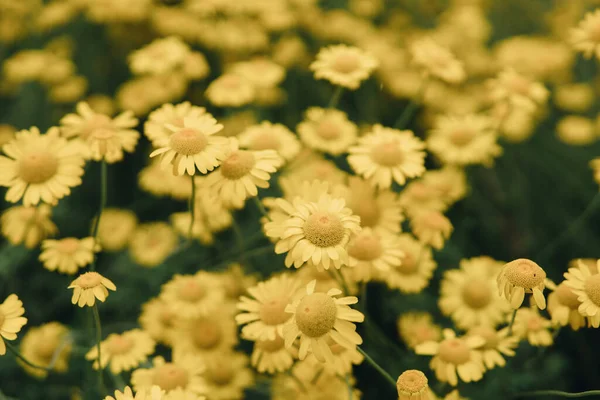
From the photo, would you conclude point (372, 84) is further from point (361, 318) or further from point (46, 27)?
point (361, 318)

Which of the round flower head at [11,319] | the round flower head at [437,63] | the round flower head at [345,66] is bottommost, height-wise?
the round flower head at [11,319]

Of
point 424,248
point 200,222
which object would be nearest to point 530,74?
point 424,248

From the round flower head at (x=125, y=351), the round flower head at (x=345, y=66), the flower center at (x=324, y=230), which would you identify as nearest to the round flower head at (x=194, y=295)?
the round flower head at (x=125, y=351)

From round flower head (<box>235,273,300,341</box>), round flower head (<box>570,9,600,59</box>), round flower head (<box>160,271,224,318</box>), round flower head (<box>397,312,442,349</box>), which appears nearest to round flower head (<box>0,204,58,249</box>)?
round flower head (<box>160,271,224,318</box>)

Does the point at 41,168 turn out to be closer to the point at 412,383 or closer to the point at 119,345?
the point at 119,345

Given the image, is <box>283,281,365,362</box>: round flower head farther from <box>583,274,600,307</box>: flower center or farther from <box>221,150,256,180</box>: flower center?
<box>583,274,600,307</box>: flower center

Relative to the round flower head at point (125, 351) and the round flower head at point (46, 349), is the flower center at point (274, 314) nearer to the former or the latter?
the round flower head at point (125, 351)

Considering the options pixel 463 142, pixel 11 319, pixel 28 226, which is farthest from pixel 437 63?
pixel 11 319

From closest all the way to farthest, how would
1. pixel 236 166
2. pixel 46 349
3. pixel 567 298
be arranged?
pixel 567 298, pixel 236 166, pixel 46 349
